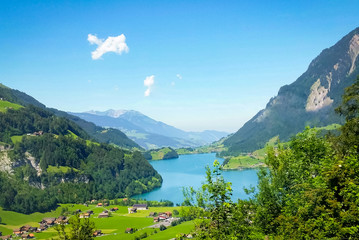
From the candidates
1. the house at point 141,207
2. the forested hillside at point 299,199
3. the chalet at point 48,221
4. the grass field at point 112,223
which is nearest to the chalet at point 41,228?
the grass field at point 112,223

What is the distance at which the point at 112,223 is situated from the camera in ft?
429

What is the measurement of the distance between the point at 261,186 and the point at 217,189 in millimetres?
16124

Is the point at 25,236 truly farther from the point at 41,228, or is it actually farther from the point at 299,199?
the point at 299,199

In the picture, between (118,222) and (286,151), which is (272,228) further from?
(118,222)

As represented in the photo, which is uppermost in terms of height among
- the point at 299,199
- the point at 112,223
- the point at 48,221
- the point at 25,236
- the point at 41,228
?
the point at 299,199

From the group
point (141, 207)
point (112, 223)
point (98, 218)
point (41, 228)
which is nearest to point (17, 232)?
point (41, 228)

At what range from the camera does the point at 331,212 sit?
59.6 ft

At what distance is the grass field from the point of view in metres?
109

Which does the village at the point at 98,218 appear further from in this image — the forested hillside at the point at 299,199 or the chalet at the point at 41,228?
the forested hillside at the point at 299,199

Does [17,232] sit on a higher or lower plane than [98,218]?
higher

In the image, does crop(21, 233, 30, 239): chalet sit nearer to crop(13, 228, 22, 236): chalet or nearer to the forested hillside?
crop(13, 228, 22, 236): chalet

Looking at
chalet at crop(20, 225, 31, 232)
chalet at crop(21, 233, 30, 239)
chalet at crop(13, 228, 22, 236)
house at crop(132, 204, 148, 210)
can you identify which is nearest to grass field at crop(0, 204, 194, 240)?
chalet at crop(13, 228, 22, 236)

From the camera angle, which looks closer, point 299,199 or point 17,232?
point 299,199

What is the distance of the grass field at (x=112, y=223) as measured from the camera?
10906cm
